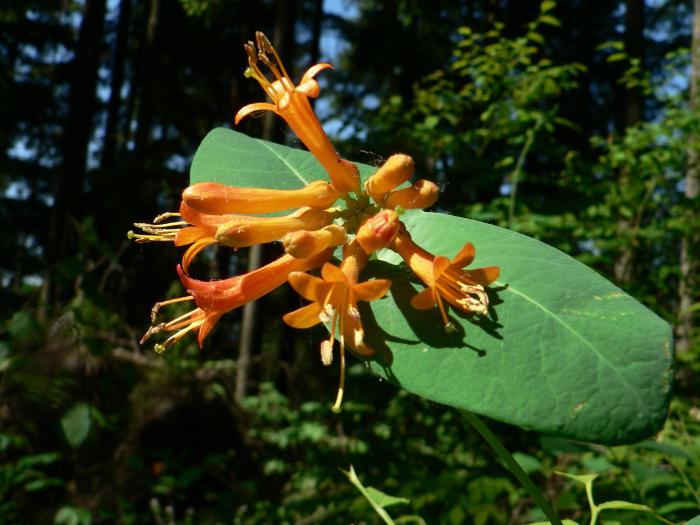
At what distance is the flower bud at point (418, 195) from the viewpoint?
791mm

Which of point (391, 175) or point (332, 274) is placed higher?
point (391, 175)

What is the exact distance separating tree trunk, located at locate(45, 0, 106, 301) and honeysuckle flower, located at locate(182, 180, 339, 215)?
647cm

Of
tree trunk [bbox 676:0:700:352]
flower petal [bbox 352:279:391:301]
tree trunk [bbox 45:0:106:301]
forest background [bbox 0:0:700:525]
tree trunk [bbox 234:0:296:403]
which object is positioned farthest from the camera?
tree trunk [bbox 45:0:106:301]

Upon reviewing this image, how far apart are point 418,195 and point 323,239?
141 mm

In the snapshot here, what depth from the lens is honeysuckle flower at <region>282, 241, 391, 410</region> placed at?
715 mm

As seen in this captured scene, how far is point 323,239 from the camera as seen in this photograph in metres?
0.82

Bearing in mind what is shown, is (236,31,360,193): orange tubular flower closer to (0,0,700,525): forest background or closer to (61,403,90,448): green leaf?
(0,0,700,525): forest background

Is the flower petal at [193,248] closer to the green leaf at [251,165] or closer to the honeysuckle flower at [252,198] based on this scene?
the honeysuckle flower at [252,198]

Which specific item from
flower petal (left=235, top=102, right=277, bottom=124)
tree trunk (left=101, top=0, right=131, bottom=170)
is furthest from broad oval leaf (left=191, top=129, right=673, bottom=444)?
tree trunk (left=101, top=0, right=131, bottom=170)

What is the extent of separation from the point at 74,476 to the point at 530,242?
4.22 metres

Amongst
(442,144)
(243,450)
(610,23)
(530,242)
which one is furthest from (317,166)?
(610,23)

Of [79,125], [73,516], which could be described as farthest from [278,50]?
[79,125]

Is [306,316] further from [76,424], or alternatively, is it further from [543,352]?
[76,424]

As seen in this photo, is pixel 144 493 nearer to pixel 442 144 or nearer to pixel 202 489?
pixel 202 489
